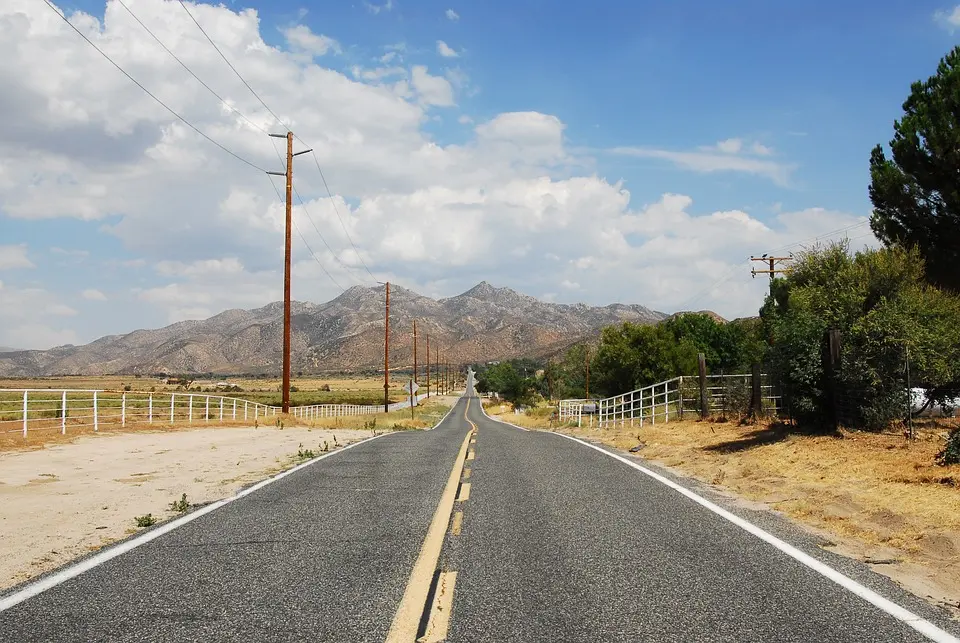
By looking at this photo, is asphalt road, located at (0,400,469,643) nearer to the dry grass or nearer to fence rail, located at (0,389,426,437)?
the dry grass

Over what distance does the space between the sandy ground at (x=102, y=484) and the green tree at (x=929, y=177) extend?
2445 centimetres

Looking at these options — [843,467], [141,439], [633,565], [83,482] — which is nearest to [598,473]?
[843,467]

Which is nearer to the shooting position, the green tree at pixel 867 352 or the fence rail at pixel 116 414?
the green tree at pixel 867 352

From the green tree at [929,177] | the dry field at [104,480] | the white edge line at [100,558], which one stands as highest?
the green tree at [929,177]

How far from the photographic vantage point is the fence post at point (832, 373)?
15961mm

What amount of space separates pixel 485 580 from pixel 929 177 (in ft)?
95.1

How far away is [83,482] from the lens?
12.3m

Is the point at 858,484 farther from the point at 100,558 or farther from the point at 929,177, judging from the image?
the point at 929,177

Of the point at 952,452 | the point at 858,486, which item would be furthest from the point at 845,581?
the point at 952,452

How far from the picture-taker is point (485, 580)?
5906 mm

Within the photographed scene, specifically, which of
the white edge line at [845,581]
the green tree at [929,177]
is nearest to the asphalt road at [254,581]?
the white edge line at [845,581]

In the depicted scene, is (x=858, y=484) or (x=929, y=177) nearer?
(x=858, y=484)

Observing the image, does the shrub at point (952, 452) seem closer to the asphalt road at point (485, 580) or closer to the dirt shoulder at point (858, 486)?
the dirt shoulder at point (858, 486)

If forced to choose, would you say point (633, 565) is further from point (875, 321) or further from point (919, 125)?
point (919, 125)
